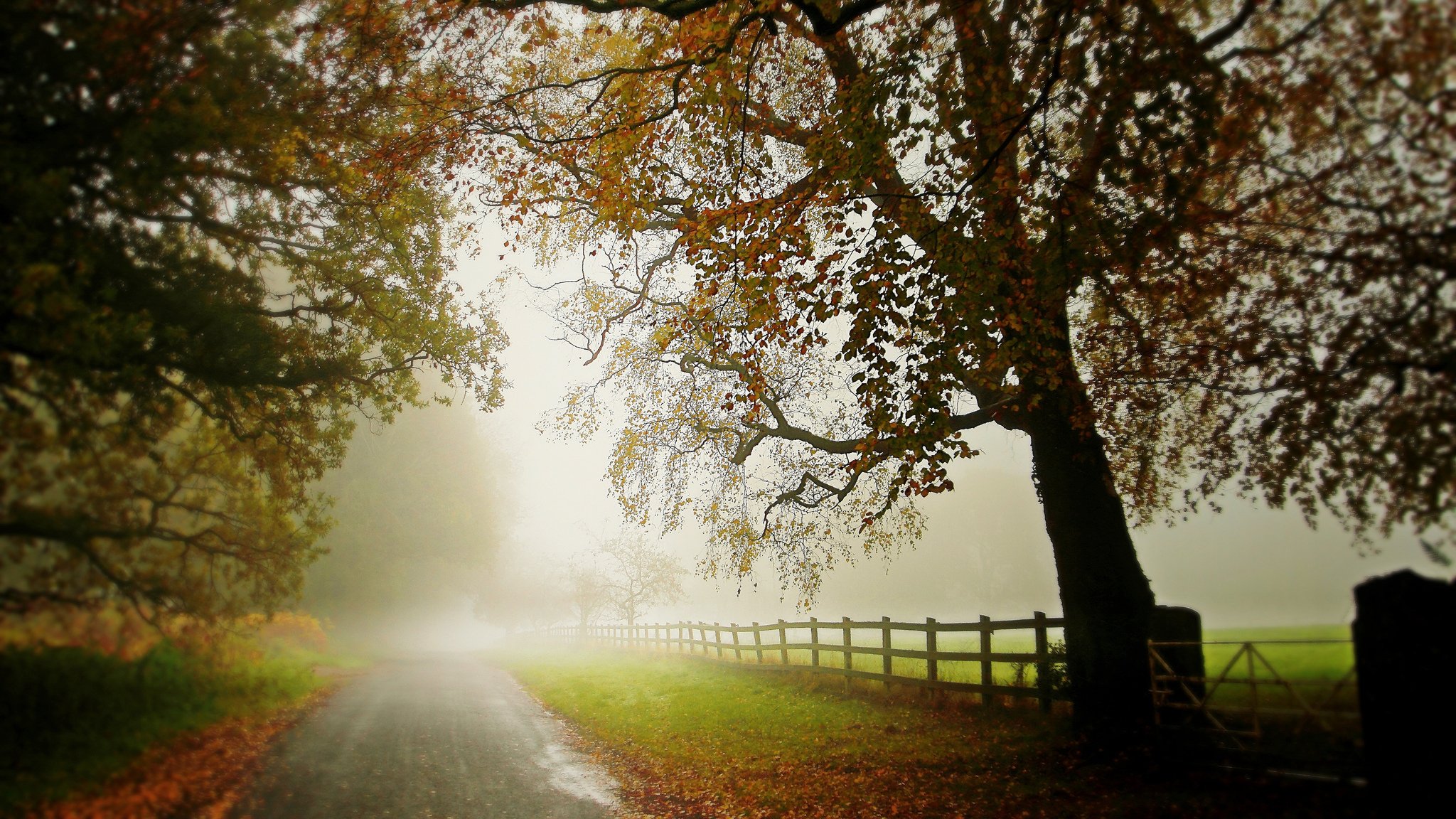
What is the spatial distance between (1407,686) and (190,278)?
9972mm

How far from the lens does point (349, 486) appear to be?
11.9 m

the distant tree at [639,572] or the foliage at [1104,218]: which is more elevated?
the foliage at [1104,218]

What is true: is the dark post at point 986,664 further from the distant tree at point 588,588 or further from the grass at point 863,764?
the distant tree at point 588,588

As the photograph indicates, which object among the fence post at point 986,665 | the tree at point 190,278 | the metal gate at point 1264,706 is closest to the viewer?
the metal gate at point 1264,706

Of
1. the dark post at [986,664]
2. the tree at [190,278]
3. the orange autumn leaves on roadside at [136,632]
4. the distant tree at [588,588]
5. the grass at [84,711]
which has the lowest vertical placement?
the distant tree at [588,588]

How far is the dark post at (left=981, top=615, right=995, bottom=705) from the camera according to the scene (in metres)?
9.49

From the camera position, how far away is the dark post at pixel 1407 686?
3645 millimetres

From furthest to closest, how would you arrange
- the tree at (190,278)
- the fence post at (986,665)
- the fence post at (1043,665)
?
the fence post at (986,665), the fence post at (1043,665), the tree at (190,278)

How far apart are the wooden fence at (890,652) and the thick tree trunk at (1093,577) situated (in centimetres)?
145

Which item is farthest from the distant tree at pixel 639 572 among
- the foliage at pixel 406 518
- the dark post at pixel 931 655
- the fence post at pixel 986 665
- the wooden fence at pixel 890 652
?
the fence post at pixel 986 665

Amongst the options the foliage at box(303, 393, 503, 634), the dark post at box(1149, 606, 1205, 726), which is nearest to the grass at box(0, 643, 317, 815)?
the foliage at box(303, 393, 503, 634)

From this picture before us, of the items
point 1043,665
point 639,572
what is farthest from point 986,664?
point 639,572

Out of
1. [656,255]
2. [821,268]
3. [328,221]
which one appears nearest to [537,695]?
[656,255]

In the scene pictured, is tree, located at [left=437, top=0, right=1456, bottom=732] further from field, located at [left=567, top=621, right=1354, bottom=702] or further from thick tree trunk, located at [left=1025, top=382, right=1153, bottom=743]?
field, located at [left=567, top=621, right=1354, bottom=702]
